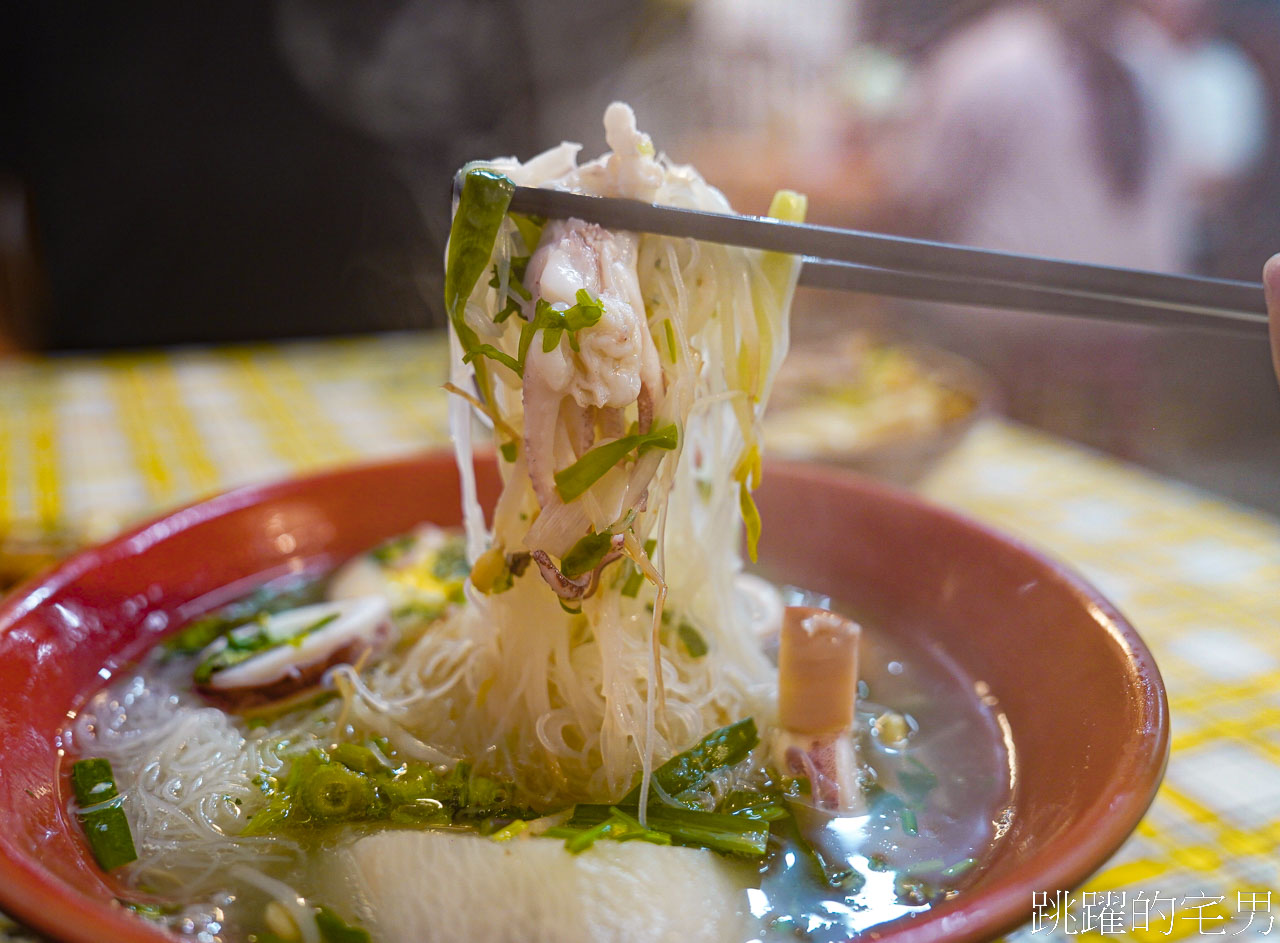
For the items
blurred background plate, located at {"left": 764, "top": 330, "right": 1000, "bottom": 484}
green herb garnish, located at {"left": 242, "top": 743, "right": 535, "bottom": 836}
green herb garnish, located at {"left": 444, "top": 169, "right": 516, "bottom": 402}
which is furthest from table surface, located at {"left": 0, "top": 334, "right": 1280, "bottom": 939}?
green herb garnish, located at {"left": 444, "top": 169, "right": 516, "bottom": 402}

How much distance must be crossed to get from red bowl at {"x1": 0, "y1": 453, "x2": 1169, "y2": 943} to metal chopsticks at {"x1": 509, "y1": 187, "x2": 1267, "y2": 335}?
15.4 inches

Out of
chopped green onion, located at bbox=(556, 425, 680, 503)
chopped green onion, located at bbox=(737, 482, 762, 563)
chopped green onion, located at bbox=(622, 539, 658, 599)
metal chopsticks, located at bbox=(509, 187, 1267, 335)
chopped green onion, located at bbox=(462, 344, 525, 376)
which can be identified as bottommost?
chopped green onion, located at bbox=(622, 539, 658, 599)

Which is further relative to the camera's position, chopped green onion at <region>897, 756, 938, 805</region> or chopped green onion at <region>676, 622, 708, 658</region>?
chopped green onion at <region>676, 622, 708, 658</region>

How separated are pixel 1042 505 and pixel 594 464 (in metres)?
1.68

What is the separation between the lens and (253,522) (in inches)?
67.6

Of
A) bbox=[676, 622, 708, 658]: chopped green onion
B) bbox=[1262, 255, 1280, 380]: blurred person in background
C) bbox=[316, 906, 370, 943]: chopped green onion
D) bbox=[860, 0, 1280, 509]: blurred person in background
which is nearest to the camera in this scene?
bbox=[316, 906, 370, 943]: chopped green onion

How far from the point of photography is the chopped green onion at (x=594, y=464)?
3.51 feet

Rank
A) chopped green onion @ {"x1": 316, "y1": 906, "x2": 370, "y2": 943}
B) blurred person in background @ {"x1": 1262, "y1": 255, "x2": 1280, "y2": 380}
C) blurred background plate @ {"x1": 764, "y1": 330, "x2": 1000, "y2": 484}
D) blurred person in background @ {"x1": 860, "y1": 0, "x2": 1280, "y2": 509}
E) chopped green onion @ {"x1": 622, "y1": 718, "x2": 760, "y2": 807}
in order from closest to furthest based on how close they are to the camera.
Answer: chopped green onion @ {"x1": 316, "y1": 906, "x2": 370, "y2": 943}, blurred person in background @ {"x1": 1262, "y1": 255, "x2": 1280, "y2": 380}, chopped green onion @ {"x1": 622, "y1": 718, "x2": 760, "y2": 807}, blurred background plate @ {"x1": 764, "y1": 330, "x2": 1000, "y2": 484}, blurred person in background @ {"x1": 860, "y1": 0, "x2": 1280, "y2": 509}

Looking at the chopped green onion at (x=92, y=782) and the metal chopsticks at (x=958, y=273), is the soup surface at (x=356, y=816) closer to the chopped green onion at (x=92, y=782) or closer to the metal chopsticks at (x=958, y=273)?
the chopped green onion at (x=92, y=782)

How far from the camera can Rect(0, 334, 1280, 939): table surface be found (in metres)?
1.24

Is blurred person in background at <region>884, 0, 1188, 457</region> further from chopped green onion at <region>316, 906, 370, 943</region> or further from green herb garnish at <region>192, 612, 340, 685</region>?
chopped green onion at <region>316, 906, 370, 943</region>

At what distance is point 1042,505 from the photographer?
2342mm

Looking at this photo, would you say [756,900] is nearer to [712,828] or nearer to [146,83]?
[712,828]

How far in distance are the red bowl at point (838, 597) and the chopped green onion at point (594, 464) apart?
1.82 ft
